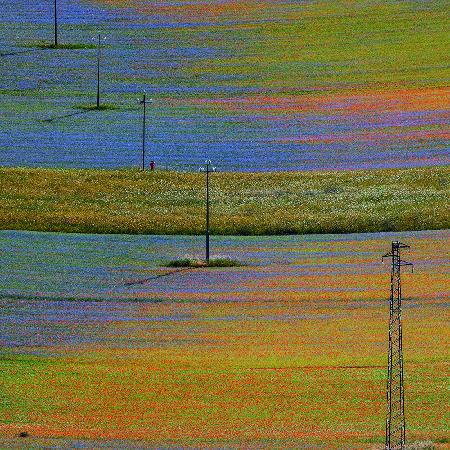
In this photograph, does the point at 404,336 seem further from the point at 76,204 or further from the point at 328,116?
the point at 328,116

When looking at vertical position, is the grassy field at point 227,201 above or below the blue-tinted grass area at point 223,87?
below

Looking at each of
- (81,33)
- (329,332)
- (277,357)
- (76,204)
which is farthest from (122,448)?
(81,33)

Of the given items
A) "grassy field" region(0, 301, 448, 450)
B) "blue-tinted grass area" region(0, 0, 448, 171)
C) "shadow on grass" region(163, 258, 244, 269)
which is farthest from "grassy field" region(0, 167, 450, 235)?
"grassy field" region(0, 301, 448, 450)

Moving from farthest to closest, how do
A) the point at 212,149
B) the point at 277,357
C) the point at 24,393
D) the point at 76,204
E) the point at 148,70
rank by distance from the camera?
1. the point at 148,70
2. the point at 212,149
3. the point at 76,204
4. the point at 277,357
5. the point at 24,393

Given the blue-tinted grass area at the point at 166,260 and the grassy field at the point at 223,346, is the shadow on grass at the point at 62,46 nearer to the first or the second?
the blue-tinted grass area at the point at 166,260

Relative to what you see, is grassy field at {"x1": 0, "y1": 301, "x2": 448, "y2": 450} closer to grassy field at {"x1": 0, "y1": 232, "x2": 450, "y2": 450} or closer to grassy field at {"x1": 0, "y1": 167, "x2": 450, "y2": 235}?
grassy field at {"x1": 0, "y1": 232, "x2": 450, "y2": 450}

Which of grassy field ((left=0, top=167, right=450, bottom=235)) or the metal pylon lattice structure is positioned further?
grassy field ((left=0, top=167, right=450, bottom=235))

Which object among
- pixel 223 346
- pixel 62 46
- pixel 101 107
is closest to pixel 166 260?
pixel 223 346

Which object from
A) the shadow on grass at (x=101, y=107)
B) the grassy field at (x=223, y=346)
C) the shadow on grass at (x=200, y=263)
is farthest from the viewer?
the shadow on grass at (x=101, y=107)

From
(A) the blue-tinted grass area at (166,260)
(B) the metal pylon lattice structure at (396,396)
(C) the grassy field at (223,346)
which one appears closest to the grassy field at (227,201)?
(A) the blue-tinted grass area at (166,260)
